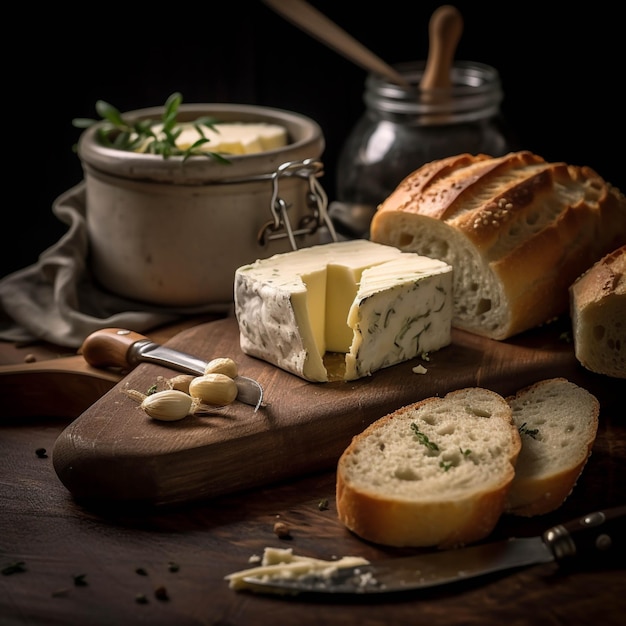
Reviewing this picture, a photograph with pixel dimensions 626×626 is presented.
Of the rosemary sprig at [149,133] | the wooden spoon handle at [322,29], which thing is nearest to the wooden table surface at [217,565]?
the rosemary sprig at [149,133]

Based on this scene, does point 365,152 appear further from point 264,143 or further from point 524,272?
point 524,272

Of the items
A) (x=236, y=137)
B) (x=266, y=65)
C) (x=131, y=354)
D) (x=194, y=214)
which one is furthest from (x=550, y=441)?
(x=266, y=65)

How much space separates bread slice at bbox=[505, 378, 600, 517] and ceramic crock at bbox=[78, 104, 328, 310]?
3.75 feet

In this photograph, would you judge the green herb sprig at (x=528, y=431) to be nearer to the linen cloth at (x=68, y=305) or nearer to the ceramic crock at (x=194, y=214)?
the ceramic crock at (x=194, y=214)

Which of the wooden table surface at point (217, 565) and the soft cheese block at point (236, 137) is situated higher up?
the soft cheese block at point (236, 137)

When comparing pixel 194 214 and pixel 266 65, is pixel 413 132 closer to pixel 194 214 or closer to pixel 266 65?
pixel 266 65

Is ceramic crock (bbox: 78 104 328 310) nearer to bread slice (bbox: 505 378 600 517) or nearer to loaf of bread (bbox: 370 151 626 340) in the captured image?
loaf of bread (bbox: 370 151 626 340)

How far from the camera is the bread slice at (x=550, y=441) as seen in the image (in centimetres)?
267

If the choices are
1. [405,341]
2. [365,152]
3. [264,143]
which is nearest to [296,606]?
[405,341]

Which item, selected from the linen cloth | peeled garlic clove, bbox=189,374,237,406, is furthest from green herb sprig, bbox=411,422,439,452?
the linen cloth

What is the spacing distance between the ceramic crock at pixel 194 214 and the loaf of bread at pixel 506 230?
394mm

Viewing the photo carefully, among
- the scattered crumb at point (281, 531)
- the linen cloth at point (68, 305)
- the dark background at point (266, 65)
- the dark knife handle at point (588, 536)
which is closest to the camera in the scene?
the dark knife handle at point (588, 536)

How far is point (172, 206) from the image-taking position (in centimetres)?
371

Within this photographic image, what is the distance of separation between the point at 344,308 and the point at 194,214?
787 millimetres
